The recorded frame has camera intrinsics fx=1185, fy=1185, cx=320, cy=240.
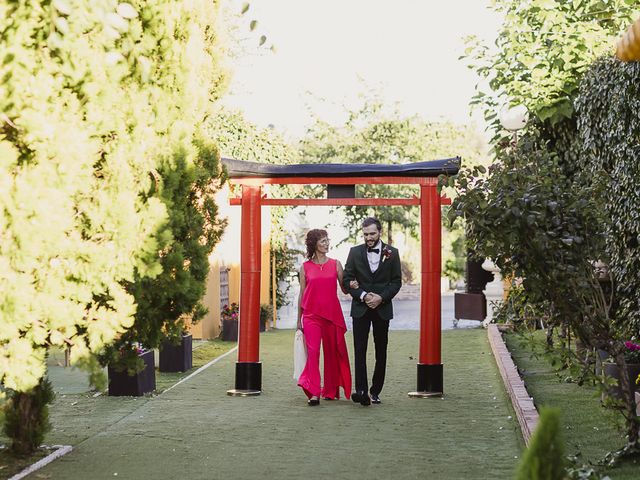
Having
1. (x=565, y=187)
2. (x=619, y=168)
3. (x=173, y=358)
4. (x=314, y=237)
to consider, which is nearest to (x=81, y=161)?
(x=565, y=187)

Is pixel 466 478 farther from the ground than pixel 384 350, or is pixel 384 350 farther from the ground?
pixel 384 350

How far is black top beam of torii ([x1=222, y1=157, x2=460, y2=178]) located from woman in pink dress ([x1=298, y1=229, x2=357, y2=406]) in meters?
0.73

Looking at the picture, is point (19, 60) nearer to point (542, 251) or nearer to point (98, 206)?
point (98, 206)

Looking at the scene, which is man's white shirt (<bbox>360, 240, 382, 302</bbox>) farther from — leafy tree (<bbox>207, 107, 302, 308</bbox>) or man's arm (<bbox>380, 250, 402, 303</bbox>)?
leafy tree (<bbox>207, 107, 302, 308</bbox>)

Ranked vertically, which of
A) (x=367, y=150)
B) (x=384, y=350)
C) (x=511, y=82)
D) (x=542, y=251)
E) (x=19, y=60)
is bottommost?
(x=384, y=350)

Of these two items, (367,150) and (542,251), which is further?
(367,150)

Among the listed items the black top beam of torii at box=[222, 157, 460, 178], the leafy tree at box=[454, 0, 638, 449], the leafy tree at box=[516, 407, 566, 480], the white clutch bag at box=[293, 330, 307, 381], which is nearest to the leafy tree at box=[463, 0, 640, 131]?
the leafy tree at box=[454, 0, 638, 449]

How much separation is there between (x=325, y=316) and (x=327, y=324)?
4.9 inches

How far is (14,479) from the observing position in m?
7.75

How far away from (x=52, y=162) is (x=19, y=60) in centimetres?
61

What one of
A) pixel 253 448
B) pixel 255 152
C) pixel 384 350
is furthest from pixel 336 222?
pixel 253 448

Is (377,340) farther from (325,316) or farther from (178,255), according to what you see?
(178,255)

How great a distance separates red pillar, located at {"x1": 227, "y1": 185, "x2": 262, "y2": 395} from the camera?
12.8 meters

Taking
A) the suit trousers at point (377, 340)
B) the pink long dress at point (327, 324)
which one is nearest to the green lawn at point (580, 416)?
the suit trousers at point (377, 340)
